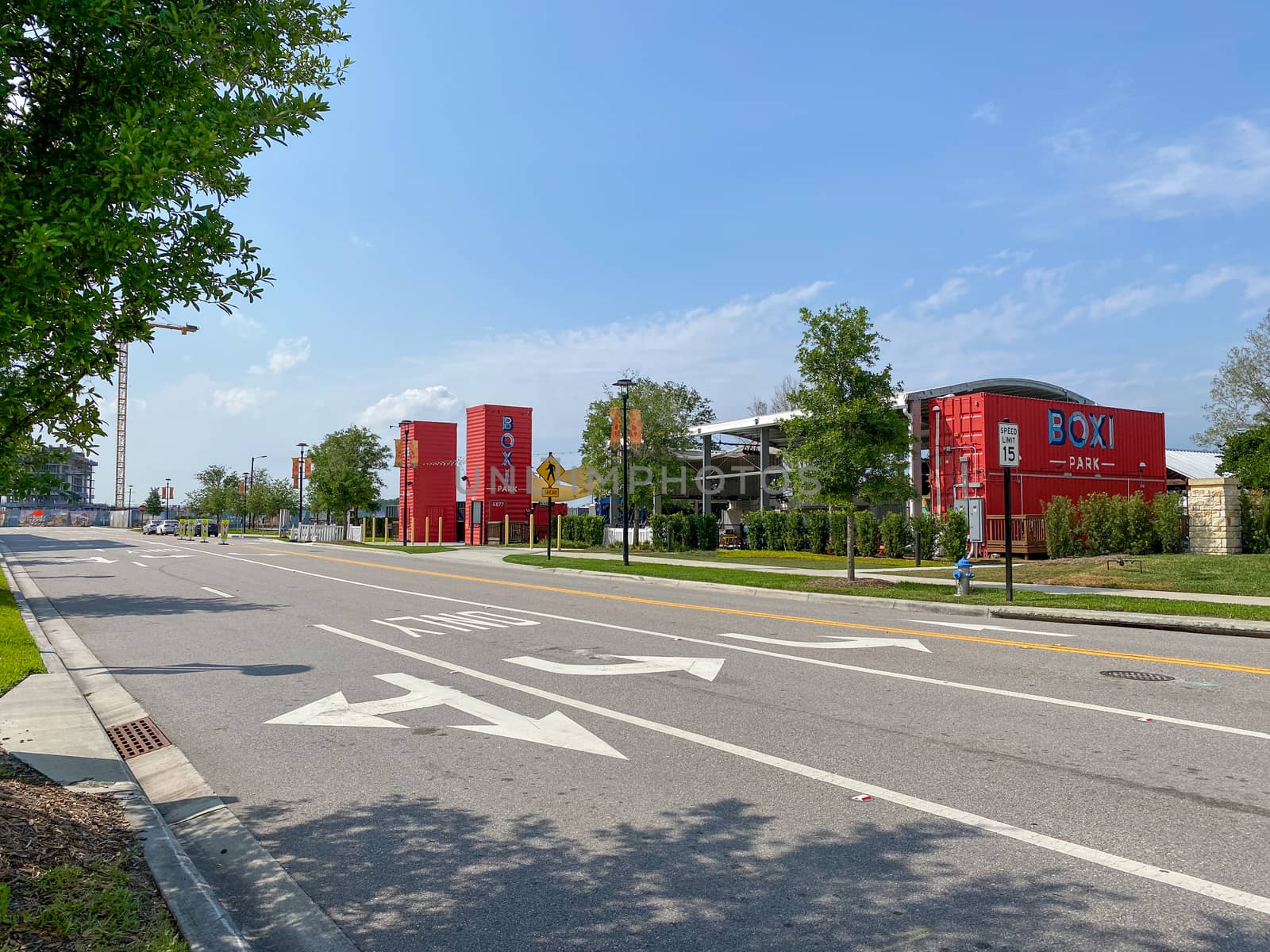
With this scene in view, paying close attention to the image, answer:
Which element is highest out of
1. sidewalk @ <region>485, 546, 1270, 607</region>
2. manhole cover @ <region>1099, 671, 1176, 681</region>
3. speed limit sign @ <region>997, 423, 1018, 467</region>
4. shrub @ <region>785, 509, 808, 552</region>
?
speed limit sign @ <region>997, 423, 1018, 467</region>

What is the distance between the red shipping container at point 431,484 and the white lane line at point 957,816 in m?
51.2

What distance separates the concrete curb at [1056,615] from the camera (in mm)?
12742

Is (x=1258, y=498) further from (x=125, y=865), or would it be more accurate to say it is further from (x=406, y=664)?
(x=125, y=865)

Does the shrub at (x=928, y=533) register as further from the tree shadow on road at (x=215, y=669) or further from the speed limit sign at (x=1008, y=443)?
the tree shadow on road at (x=215, y=669)

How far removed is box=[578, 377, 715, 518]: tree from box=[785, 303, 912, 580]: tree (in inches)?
971

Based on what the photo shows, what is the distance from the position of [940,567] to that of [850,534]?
722 cm

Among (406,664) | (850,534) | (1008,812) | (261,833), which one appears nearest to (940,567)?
(850,534)

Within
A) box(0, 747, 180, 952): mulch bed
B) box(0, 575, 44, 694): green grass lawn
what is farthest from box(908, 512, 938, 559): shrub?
box(0, 747, 180, 952): mulch bed

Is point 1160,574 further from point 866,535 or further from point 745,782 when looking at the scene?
point 745,782

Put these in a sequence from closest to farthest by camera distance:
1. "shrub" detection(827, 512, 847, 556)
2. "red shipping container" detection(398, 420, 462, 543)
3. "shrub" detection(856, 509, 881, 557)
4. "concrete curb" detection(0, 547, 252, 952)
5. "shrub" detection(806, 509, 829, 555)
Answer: "concrete curb" detection(0, 547, 252, 952)
"shrub" detection(856, 509, 881, 557)
"shrub" detection(827, 512, 847, 556)
"shrub" detection(806, 509, 829, 555)
"red shipping container" detection(398, 420, 462, 543)

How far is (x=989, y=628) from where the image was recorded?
13.5m

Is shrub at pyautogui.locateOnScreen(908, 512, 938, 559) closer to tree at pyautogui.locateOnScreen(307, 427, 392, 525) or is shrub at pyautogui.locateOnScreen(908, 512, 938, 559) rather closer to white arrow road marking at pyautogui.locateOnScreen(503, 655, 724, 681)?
white arrow road marking at pyautogui.locateOnScreen(503, 655, 724, 681)

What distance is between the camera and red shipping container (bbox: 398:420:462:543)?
58156 mm

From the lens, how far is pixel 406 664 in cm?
1021
